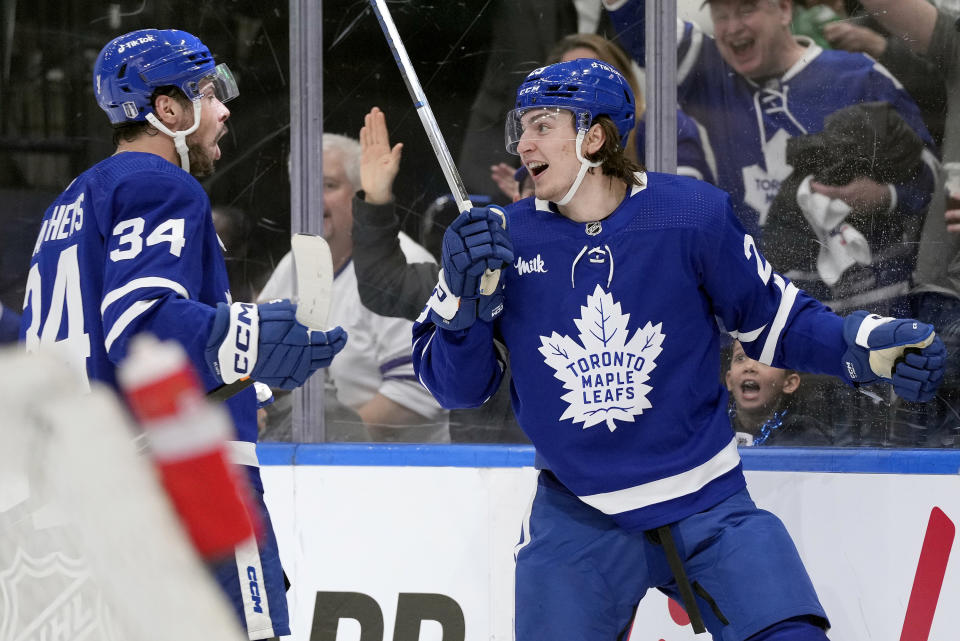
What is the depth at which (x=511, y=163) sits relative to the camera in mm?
3344

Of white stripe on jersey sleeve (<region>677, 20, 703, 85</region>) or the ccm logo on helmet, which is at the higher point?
the ccm logo on helmet

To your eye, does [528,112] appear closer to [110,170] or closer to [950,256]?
[110,170]

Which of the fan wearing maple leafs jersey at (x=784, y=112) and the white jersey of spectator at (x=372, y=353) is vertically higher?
the fan wearing maple leafs jersey at (x=784, y=112)

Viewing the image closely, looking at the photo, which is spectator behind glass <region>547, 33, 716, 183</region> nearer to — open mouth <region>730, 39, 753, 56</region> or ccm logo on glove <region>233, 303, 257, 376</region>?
open mouth <region>730, 39, 753, 56</region>

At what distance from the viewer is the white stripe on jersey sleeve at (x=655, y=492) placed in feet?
7.11

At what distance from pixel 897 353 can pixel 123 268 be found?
4.29ft

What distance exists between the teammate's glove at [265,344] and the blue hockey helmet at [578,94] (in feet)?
2.48

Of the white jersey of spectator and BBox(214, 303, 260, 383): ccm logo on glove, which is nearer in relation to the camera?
BBox(214, 303, 260, 383): ccm logo on glove

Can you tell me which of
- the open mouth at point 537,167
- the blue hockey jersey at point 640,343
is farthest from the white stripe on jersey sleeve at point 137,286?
the open mouth at point 537,167

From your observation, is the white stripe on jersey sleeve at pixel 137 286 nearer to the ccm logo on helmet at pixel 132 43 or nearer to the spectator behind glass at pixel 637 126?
the ccm logo on helmet at pixel 132 43

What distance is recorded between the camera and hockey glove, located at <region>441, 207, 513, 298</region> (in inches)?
81.4

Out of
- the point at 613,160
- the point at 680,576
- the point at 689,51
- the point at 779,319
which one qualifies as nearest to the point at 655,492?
the point at 680,576

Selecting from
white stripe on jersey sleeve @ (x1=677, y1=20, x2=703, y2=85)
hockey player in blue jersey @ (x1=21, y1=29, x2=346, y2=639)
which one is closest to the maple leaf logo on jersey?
hockey player in blue jersey @ (x1=21, y1=29, x2=346, y2=639)

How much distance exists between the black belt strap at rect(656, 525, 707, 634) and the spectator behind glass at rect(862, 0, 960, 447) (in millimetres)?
930
